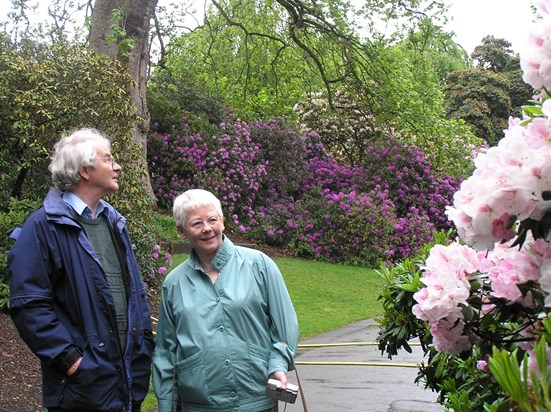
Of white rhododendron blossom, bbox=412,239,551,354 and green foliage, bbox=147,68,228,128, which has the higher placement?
green foliage, bbox=147,68,228,128

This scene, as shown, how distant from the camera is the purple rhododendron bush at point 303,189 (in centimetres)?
1683

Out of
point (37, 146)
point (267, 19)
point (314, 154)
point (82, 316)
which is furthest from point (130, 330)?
point (314, 154)

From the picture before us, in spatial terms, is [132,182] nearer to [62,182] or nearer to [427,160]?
[62,182]

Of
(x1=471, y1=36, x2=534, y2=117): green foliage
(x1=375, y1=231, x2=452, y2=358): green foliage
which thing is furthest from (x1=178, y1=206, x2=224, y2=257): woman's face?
(x1=471, y1=36, x2=534, y2=117): green foliage

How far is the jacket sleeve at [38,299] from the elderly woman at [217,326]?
0.48 metres

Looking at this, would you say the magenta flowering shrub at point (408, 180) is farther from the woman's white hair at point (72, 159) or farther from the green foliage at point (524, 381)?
the green foliage at point (524, 381)

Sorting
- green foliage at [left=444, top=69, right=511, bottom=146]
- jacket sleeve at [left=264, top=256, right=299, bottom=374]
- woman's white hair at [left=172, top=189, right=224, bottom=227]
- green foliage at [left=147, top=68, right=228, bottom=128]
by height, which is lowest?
jacket sleeve at [left=264, top=256, right=299, bottom=374]

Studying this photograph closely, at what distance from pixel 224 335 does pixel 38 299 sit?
2.62ft

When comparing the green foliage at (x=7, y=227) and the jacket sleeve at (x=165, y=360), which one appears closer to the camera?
the jacket sleeve at (x=165, y=360)

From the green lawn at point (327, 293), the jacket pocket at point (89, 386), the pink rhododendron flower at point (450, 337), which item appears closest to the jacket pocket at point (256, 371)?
the jacket pocket at point (89, 386)

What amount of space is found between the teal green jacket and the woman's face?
0.24ft

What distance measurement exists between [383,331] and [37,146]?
208 inches

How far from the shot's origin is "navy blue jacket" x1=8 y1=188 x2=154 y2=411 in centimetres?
293

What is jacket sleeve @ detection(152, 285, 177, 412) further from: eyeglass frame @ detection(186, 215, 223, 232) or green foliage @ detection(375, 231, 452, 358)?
green foliage @ detection(375, 231, 452, 358)
